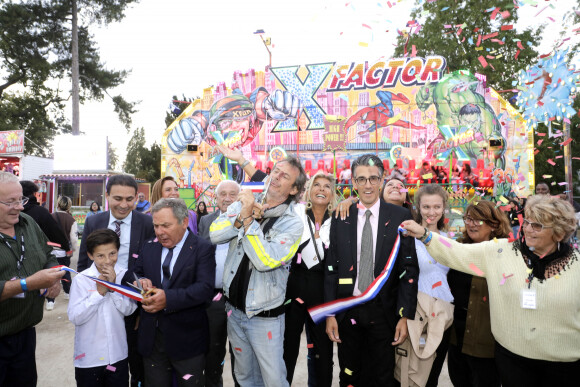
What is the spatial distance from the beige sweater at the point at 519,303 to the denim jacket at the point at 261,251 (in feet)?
3.45

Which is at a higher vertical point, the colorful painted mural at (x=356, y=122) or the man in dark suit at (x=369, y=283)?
the colorful painted mural at (x=356, y=122)

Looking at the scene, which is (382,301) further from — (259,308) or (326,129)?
(326,129)

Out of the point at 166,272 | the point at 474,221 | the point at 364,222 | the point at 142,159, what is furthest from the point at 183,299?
the point at 142,159

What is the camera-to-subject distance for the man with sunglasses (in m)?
2.38

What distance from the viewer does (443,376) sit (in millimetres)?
4012

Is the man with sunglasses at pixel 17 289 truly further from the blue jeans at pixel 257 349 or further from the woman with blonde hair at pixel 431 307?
the woman with blonde hair at pixel 431 307

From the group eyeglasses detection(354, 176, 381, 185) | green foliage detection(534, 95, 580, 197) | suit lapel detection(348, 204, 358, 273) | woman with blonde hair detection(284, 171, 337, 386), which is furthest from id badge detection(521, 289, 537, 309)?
green foliage detection(534, 95, 580, 197)

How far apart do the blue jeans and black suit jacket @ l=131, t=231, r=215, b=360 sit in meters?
0.24

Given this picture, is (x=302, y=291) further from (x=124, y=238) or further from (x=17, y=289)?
(x=17, y=289)

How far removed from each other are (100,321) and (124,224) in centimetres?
85

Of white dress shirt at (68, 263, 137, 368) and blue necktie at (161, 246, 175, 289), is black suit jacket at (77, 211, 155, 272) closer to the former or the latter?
white dress shirt at (68, 263, 137, 368)

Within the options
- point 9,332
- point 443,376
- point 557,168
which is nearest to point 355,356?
→ point 443,376

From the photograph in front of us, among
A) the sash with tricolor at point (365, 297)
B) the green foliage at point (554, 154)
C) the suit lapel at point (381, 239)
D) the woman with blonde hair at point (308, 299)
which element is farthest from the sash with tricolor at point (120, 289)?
the green foliage at point (554, 154)

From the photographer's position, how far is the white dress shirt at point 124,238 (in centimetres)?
309
